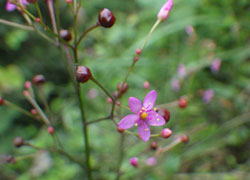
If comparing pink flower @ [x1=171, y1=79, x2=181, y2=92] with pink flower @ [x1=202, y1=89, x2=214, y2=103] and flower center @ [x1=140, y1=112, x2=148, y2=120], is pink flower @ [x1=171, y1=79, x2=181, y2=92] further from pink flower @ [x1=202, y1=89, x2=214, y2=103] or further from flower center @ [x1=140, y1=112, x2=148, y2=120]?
flower center @ [x1=140, y1=112, x2=148, y2=120]

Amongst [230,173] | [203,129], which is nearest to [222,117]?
[203,129]

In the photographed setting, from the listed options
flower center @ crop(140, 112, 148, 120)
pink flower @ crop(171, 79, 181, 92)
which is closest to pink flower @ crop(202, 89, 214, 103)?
pink flower @ crop(171, 79, 181, 92)

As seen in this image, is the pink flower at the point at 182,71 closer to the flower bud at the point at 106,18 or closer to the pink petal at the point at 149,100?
the pink petal at the point at 149,100

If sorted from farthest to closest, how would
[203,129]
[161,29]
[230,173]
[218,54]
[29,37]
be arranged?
[29,37] → [161,29] → [218,54] → [203,129] → [230,173]

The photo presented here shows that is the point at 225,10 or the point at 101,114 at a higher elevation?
the point at 225,10

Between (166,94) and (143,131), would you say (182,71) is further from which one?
Answer: (143,131)

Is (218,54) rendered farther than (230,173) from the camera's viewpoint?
Yes

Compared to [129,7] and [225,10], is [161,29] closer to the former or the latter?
[225,10]
